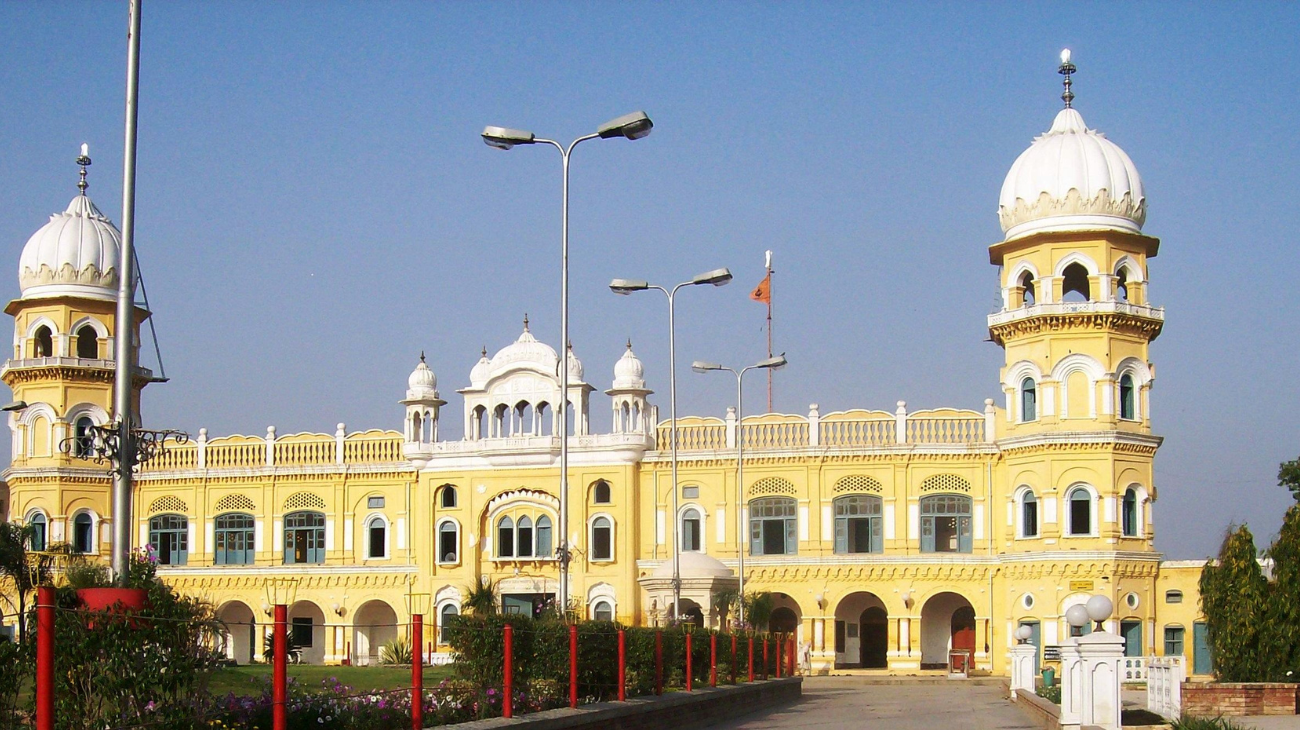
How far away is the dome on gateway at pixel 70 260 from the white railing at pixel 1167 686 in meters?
38.5

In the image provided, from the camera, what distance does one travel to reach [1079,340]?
45406 mm

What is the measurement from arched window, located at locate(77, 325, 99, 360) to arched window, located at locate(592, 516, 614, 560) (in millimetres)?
18306

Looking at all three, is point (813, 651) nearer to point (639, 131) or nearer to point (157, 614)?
point (639, 131)

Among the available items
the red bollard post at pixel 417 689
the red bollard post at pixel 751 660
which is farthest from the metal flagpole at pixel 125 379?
the red bollard post at pixel 751 660

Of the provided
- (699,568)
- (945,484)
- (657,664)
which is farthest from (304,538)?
(657,664)

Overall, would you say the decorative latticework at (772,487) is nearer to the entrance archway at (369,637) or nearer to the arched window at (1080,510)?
the arched window at (1080,510)

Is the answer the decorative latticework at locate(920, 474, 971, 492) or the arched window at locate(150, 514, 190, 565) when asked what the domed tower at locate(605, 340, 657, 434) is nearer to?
the decorative latticework at locate(920, 474, 971, 492)

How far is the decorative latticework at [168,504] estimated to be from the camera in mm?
55594

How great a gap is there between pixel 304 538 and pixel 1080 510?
26288 millimetres

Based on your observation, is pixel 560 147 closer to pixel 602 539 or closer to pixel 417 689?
pixel 417 689

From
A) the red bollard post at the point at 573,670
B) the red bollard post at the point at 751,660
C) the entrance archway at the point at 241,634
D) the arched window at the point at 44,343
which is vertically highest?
the arched window at the point at 44,343

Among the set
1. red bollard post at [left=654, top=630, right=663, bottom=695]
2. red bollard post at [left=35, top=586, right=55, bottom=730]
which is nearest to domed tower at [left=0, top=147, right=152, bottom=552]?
red bollard post at [left=654, top=630, right=663, bottom=695]

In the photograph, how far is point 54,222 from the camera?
5406 cm

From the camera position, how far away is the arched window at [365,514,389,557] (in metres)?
53.8
